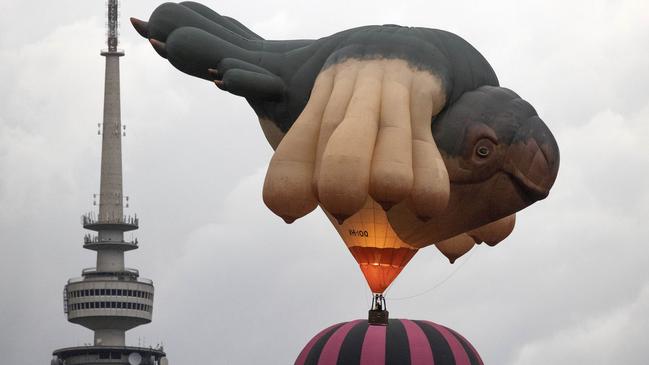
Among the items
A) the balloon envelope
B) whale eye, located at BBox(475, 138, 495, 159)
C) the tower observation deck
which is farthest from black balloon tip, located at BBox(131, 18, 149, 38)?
the tower observation deck

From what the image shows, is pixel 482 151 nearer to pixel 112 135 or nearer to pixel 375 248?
pixel 375 248

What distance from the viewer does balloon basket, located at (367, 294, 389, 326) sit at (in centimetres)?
2452

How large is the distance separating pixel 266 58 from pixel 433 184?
3976 mm

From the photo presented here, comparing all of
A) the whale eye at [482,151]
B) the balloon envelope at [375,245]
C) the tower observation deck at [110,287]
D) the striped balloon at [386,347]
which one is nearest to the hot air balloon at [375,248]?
the balloon envelope at [375,245]

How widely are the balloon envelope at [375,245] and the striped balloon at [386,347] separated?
14234mm

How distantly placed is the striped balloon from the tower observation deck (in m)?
86.6

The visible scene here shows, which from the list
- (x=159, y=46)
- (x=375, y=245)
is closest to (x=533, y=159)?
(x=375, y=245)

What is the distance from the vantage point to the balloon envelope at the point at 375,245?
23141 mm

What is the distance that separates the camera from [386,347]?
130 ft

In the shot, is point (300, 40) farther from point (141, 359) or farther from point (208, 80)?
point (141, 359)

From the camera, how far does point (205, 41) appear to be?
2255 cm

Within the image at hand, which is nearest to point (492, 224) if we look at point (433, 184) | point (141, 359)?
point (433, 184)

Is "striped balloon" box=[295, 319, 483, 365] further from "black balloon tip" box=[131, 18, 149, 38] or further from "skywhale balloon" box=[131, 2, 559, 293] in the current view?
"black balloon tip" box=[131, 18, 149, 38]

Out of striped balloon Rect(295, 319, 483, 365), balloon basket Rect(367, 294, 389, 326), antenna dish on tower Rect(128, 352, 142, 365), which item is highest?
antenna dish on tower Rect(128, 352, 142, 365)
